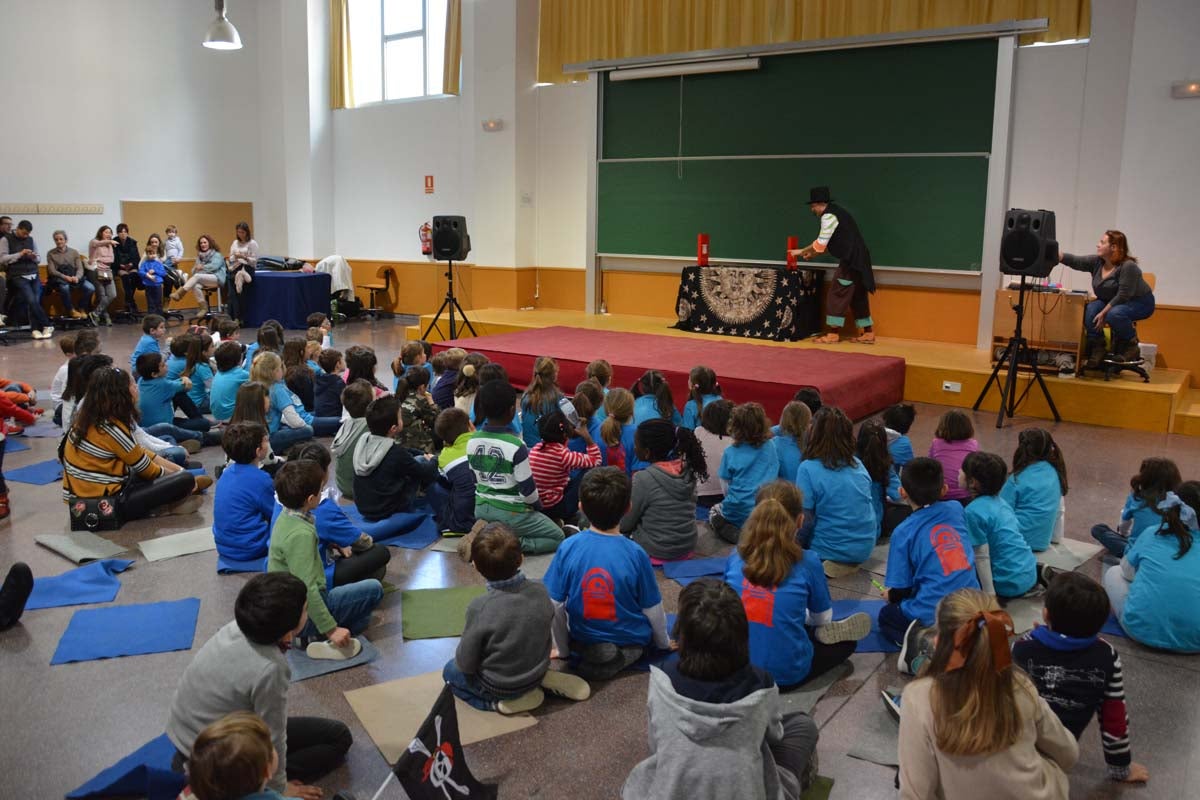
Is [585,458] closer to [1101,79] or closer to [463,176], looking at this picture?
[1101,79]

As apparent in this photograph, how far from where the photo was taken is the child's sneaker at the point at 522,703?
3.13m

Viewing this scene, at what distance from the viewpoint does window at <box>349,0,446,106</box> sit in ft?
44.8

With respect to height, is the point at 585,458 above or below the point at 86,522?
above

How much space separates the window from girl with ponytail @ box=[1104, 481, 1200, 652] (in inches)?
474

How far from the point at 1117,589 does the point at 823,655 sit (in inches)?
54.3

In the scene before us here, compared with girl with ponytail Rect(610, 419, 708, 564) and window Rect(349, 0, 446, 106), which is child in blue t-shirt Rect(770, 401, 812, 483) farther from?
window Rect(349, 0, 446, 106)

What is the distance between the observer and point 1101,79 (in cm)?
849

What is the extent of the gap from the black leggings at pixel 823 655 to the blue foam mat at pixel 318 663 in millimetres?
1510

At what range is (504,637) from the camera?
3076 millimetres

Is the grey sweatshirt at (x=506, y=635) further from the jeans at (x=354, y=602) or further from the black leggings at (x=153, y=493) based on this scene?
the black leggings at (x=153, y=493)

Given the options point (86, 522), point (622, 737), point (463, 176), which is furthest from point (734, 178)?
point (622, 737)

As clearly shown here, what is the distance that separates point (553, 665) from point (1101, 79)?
25.6ft

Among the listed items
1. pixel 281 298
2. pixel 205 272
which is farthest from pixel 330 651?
pixel 205 272

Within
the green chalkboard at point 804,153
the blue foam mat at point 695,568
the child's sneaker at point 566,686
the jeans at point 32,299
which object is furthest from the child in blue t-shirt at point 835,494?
the jeans at point 32,299
